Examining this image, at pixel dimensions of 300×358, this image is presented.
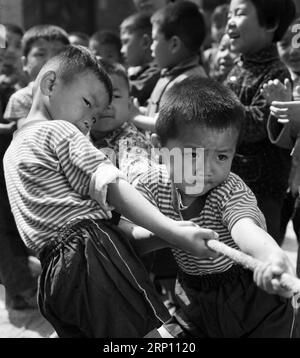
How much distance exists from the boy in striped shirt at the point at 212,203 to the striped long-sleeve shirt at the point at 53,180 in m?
0.22

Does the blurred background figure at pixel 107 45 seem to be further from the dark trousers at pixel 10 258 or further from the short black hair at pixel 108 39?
the dark trousers at pixel 10 258

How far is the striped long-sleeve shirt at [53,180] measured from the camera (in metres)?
1.75

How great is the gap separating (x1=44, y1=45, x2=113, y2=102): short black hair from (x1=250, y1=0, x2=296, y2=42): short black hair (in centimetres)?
111

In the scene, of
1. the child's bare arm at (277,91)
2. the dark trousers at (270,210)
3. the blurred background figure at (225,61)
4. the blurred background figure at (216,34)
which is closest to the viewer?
the child's bare arm at (277,91)

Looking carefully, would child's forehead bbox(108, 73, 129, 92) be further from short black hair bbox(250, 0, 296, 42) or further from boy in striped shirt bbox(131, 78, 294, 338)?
boy in striped shirt bbox(131, 78, 294, 338)

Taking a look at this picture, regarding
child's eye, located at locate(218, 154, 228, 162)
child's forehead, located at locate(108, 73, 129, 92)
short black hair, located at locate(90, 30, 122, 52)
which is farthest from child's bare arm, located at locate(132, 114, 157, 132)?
short black hair, located at locate(90, 30, 122, 52)

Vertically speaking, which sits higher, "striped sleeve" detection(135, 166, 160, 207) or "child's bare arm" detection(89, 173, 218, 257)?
"child's bare arm" detection(89, 173, 218, 257)

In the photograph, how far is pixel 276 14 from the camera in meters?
2.86

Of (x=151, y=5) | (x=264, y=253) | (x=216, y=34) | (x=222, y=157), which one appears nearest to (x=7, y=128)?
(x=222, y=157)

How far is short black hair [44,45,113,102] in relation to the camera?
1.95 meters

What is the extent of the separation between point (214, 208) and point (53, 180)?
460 mm

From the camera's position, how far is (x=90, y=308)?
1.73 m

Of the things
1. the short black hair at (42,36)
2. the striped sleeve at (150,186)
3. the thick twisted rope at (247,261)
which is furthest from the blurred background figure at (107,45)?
the thick twisted rope at (247,261)
